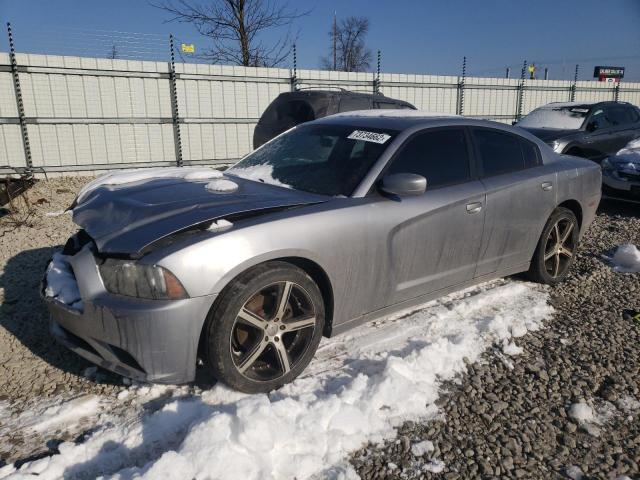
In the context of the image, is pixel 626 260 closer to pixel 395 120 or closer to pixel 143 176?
pixel 395 120

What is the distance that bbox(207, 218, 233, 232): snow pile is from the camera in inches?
105

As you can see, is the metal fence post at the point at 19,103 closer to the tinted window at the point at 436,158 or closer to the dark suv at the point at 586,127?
the tinted window at the point at 436,158

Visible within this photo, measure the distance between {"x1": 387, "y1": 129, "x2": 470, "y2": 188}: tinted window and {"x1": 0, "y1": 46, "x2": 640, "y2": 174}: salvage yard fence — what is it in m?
7.55

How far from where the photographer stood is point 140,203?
301 centimetres

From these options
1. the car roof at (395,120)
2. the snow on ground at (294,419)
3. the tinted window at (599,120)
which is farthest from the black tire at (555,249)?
the tinted window at (599,120)

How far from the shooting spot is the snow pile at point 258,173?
3594 mm

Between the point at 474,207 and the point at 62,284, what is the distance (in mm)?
2725

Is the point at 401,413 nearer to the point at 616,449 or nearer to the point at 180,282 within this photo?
the point at 616,449

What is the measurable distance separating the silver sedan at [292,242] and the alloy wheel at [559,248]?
16 cm

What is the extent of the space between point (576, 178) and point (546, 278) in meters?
0.94

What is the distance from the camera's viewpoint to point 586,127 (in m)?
9.40

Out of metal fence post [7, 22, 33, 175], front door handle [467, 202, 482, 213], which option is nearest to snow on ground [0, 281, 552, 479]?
front door handle [467, 202, 482, 213]

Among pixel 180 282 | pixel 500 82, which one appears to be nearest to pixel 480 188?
pixel 180 282

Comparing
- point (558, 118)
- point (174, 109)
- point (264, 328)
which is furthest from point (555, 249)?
point (174, 109)
